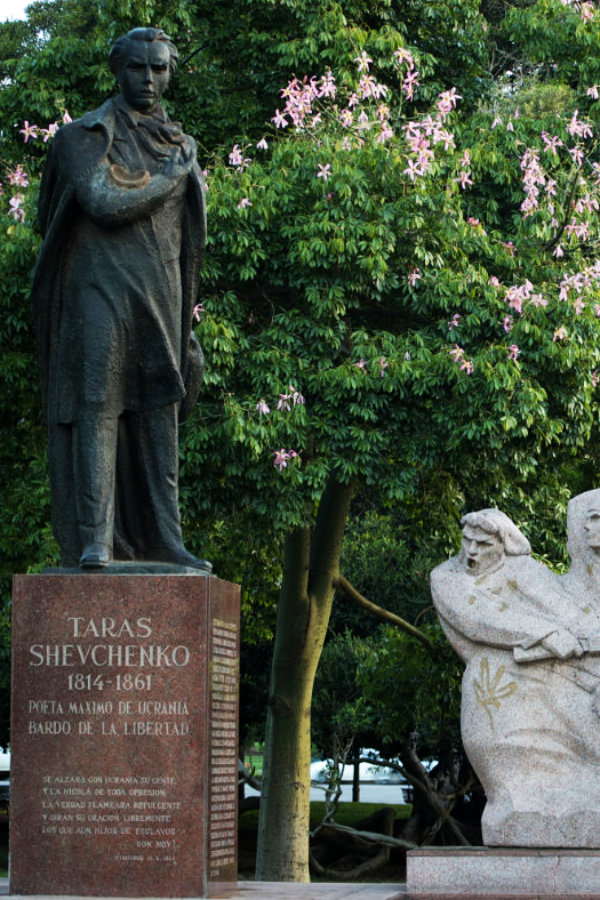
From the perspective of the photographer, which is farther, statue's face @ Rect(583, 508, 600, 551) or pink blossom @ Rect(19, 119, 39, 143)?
pink blossom @ Rect(19, 119, 39, 143)

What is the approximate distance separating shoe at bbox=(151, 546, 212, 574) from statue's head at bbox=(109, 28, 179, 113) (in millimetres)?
2257

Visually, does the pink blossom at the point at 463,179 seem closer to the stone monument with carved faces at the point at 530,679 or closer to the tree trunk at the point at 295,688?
the tree trunk at the point at 295,688

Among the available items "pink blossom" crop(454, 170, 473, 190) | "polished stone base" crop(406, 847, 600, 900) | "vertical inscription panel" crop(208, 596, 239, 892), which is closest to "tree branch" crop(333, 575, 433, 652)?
"pink blossom" crop(454, 170, 473, 190)

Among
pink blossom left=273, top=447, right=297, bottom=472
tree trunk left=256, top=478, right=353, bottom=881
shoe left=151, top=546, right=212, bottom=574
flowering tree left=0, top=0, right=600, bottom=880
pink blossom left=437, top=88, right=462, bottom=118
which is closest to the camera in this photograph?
shoe left=151, top=546, right=212, bottom=574

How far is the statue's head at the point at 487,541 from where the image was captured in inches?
361

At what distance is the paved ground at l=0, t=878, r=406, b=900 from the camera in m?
7.61

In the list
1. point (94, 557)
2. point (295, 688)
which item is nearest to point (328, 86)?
point (295, 688)

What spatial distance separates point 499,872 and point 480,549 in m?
1.83

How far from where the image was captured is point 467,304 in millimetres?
14203

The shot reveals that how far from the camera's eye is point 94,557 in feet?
25.3

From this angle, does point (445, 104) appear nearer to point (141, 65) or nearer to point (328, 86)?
point (328, 86)

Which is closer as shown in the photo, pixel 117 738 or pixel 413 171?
pixel 117 738

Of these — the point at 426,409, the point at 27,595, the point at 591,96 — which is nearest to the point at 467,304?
the point at 426,409

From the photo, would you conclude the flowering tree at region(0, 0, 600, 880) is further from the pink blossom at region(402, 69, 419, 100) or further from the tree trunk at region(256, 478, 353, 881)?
the tree trunk at region(256, 478, 353, 881)
